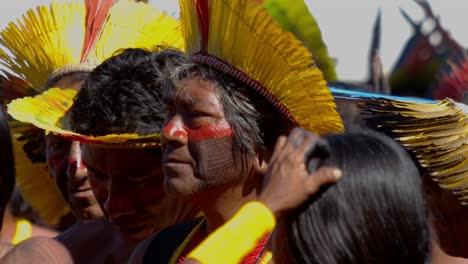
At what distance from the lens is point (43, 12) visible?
534cm

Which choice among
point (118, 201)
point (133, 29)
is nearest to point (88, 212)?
point (118, 201)

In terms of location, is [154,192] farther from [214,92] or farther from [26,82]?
[26,82]

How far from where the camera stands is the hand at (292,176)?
3.06 metres

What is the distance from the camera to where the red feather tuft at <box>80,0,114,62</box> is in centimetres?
518

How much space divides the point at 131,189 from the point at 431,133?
1186 millimetres

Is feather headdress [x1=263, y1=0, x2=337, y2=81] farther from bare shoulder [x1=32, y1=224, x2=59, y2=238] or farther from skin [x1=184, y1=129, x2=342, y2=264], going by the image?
bare shoulder [x1=32, y1=224, x2=59, y2=238]

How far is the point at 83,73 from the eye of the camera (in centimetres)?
511

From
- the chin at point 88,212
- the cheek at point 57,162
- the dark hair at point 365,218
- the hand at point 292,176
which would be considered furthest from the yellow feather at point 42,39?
the dark hair at point 365,218

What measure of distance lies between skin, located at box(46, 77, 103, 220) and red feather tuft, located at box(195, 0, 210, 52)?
1.20 metres

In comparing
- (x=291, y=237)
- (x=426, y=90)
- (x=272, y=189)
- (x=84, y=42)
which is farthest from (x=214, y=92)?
(x=426, y=90)

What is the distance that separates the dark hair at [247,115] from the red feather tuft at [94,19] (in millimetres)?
1468

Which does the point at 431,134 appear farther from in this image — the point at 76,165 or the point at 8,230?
the point at 8,230

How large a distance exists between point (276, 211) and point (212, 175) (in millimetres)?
594

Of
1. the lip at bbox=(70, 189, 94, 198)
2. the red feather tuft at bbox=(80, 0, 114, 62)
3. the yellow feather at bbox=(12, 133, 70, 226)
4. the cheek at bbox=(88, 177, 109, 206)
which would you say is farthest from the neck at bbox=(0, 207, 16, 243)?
the cheek at bbox=(88, 177, 109, 206)
